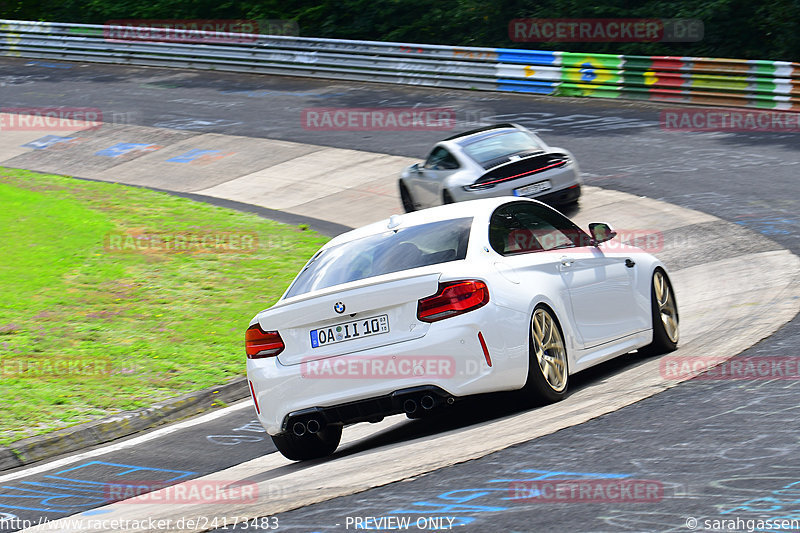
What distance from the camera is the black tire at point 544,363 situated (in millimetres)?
7098

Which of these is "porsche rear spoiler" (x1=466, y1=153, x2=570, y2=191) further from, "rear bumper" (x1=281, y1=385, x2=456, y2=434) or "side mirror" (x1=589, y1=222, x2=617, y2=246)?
"rear bumper" (x1=281, y1=385, x2=456, y2=434)

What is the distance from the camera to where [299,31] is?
1619 inches

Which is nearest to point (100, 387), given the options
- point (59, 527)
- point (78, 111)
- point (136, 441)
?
point (136, 441)

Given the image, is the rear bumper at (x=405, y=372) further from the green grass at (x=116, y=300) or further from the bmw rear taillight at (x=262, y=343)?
the green grass at (x=116, y=300)

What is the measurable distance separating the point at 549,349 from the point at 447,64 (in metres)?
24.2

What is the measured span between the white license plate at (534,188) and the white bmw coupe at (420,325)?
851cm

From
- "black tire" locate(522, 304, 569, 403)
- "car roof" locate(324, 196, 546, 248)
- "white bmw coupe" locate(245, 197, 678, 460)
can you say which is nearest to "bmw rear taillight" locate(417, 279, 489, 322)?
"white bmw coupe" locate(245, 197, 678, 460)

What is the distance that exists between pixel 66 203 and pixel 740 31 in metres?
19.6

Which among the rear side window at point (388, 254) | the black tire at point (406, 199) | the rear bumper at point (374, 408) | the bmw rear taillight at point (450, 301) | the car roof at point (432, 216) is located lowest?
the rear bumper at point (374, 408)

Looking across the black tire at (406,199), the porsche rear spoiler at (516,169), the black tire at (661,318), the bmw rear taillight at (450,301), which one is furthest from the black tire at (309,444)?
the black tire at (406,199)

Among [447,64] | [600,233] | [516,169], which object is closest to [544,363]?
[600,233]

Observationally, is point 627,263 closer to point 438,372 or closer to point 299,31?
point 438,372

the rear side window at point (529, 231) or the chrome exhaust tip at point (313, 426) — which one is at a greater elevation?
the rear side window at point (529, 231)

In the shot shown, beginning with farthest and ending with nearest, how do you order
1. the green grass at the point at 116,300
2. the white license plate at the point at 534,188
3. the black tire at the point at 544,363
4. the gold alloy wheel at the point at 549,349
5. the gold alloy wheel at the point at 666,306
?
1. the white license plate at the point at 534,188
2. the green grass at the point at 116,300
3. the gold alloy wheel at the point at 666,306
4. the gold alloy wheel at the point at 549,349
5. the black tire at the point at 544,363
